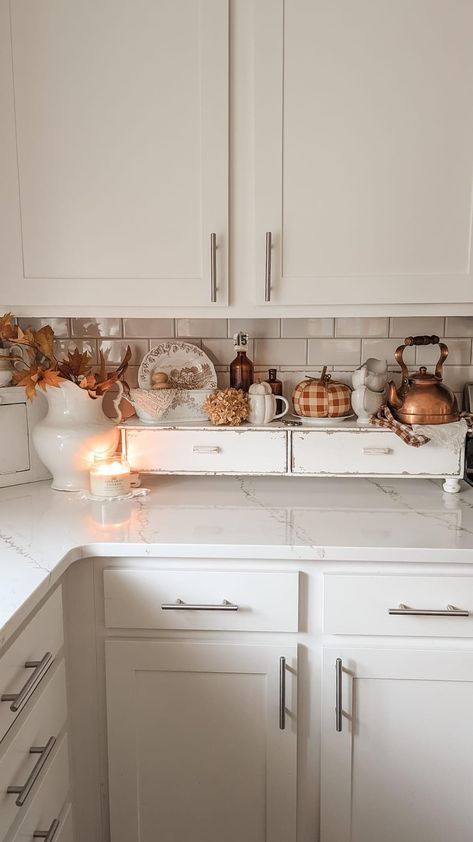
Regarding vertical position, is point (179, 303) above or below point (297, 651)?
above

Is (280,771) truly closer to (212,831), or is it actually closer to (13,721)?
(212,831)

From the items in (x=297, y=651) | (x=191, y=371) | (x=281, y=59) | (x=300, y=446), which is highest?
(x=281, y=59)

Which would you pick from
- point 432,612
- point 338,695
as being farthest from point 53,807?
point 432,612

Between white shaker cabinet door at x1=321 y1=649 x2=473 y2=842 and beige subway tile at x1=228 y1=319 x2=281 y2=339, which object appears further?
beige subway tile at x1=228 y1=319 x2=281 y2=339

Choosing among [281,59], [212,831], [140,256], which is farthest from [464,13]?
[212,831]

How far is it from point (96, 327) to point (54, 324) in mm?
127

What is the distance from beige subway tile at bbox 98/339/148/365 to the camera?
1.91 m

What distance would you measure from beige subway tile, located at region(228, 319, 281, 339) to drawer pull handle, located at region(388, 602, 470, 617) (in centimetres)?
88

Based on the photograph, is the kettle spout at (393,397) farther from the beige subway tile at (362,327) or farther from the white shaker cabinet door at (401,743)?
the white shaker cabinet door at (401,743)

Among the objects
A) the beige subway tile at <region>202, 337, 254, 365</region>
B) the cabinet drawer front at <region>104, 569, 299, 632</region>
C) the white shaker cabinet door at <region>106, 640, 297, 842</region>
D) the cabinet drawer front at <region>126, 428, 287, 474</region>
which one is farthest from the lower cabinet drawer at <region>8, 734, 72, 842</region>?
the beige subway tile at <region>202, 337, 254, 365</region>

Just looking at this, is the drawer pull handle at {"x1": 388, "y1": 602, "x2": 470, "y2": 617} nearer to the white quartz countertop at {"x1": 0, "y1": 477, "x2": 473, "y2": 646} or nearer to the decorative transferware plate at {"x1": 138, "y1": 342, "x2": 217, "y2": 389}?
the white quartz countertop at {"x1": 0, "y1": 477, "x2": 473, "y2": 646}

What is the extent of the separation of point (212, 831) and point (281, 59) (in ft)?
5.66

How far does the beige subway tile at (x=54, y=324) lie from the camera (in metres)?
1.91

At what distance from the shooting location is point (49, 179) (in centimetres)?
157
